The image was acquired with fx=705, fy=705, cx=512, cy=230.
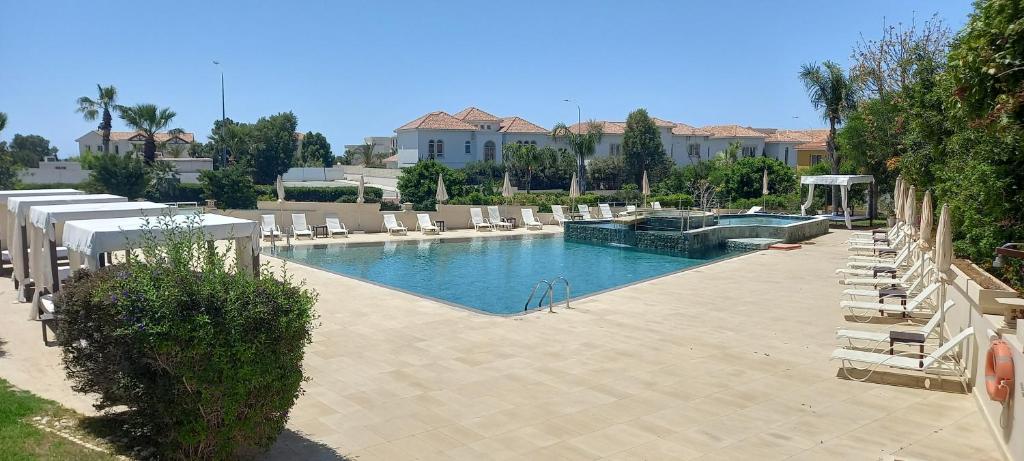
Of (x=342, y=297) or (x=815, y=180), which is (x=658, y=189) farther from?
(x=342, y=297)

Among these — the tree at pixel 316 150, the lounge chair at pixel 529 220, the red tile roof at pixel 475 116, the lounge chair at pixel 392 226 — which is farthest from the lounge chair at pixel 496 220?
the tree at pixel 316 150

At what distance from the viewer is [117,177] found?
35281 millimetres

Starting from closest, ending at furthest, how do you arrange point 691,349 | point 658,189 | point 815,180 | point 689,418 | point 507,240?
point 689,418 < point 691,349 < point 507,240 < point 815,180 < point 658,189

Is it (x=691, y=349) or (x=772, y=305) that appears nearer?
(x=691, y=349)

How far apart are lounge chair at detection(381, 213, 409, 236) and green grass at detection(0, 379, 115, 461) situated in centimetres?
1797

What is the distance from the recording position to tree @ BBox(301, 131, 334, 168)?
73.4 m

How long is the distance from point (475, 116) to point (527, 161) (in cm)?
1172

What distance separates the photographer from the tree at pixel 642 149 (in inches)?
2228

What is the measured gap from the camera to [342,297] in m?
12.5


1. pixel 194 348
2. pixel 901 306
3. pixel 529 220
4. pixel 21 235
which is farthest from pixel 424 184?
pixel 194 348

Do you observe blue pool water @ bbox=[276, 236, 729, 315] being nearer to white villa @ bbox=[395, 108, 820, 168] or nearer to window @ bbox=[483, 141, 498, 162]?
white villa @ bbox=[395, 108, 820, 168]

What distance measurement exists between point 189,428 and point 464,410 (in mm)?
2534

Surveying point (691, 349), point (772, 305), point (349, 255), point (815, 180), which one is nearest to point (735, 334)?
point (691, 349)

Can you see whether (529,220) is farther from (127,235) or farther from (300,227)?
(127,235)
